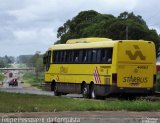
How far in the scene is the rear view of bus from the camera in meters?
28.6

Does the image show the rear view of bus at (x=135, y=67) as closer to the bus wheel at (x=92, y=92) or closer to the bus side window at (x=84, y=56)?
the bus wheel at (x=92, y=92)

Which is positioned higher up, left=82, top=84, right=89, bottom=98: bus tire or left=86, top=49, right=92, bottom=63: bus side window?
left=86, top=49, right=92, bottom=63: bus side window

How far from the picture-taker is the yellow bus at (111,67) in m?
28.6

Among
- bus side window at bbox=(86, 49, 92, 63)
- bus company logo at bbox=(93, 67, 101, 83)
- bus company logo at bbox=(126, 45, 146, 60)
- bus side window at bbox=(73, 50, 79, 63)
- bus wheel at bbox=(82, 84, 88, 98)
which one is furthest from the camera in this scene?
bus side window at bbox=(73, 50, 79, 63)

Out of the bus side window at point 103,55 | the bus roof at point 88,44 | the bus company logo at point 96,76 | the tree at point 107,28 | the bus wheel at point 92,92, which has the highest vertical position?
the tree at point 107,28

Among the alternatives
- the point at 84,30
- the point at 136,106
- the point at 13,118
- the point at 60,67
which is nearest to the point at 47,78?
the point at 60,67

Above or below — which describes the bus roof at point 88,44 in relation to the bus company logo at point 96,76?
above

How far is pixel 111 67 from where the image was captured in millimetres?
28766

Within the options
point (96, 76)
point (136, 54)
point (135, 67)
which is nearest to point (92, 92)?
point (96, 76)

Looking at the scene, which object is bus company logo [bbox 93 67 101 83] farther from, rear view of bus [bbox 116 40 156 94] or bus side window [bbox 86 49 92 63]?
rear view of bus [bbox 116 40 156 94]

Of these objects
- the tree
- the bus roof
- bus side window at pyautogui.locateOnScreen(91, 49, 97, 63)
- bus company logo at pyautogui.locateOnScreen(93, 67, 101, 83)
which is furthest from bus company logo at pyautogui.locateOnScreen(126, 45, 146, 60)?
the tree

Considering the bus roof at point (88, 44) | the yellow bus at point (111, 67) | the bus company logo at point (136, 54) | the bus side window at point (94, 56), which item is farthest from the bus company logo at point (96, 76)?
the bus company logo at point (136, 54)

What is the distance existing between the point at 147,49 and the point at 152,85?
1.98 metres

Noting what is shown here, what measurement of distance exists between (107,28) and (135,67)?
47842mm
